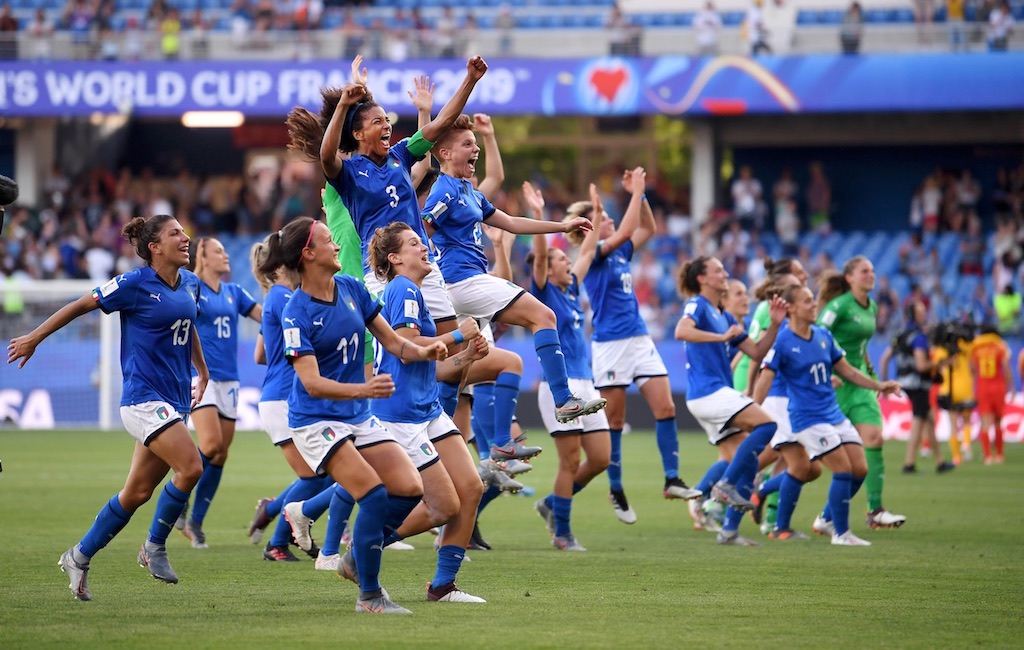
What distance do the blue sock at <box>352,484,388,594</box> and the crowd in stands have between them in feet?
60.2

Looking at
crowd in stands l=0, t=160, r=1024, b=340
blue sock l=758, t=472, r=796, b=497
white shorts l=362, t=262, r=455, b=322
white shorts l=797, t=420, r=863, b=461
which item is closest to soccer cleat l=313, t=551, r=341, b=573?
white shorts l=362, t=262, r=455, b=322

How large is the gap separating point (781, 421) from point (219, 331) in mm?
4773

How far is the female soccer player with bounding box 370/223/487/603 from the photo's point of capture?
7.90 metres

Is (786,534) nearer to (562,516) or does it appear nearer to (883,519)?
(883,519)

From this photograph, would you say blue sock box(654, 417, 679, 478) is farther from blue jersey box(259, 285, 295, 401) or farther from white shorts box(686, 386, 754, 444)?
blue jersey box(259, 285, 295, 401)

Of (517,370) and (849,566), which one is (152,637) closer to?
(517,370)

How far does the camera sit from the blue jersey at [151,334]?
8609mm

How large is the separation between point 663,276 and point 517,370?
696 inches

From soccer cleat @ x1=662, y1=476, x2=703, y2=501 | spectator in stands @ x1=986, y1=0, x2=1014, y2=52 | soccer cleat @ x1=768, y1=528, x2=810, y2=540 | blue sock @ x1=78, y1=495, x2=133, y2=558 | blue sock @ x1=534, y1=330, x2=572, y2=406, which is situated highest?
spectator in stands @ x1=986, y1=0, x2=1014, y2=52

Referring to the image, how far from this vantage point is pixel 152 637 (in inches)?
274

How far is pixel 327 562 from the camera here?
962 cm

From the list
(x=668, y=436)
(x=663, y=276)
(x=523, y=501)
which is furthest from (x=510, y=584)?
(x=663, y=276)

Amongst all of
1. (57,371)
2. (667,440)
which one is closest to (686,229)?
(57,371)

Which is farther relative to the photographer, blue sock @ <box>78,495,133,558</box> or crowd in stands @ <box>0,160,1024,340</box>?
crowd in stands @ <box>0,160,1024,340</box>
